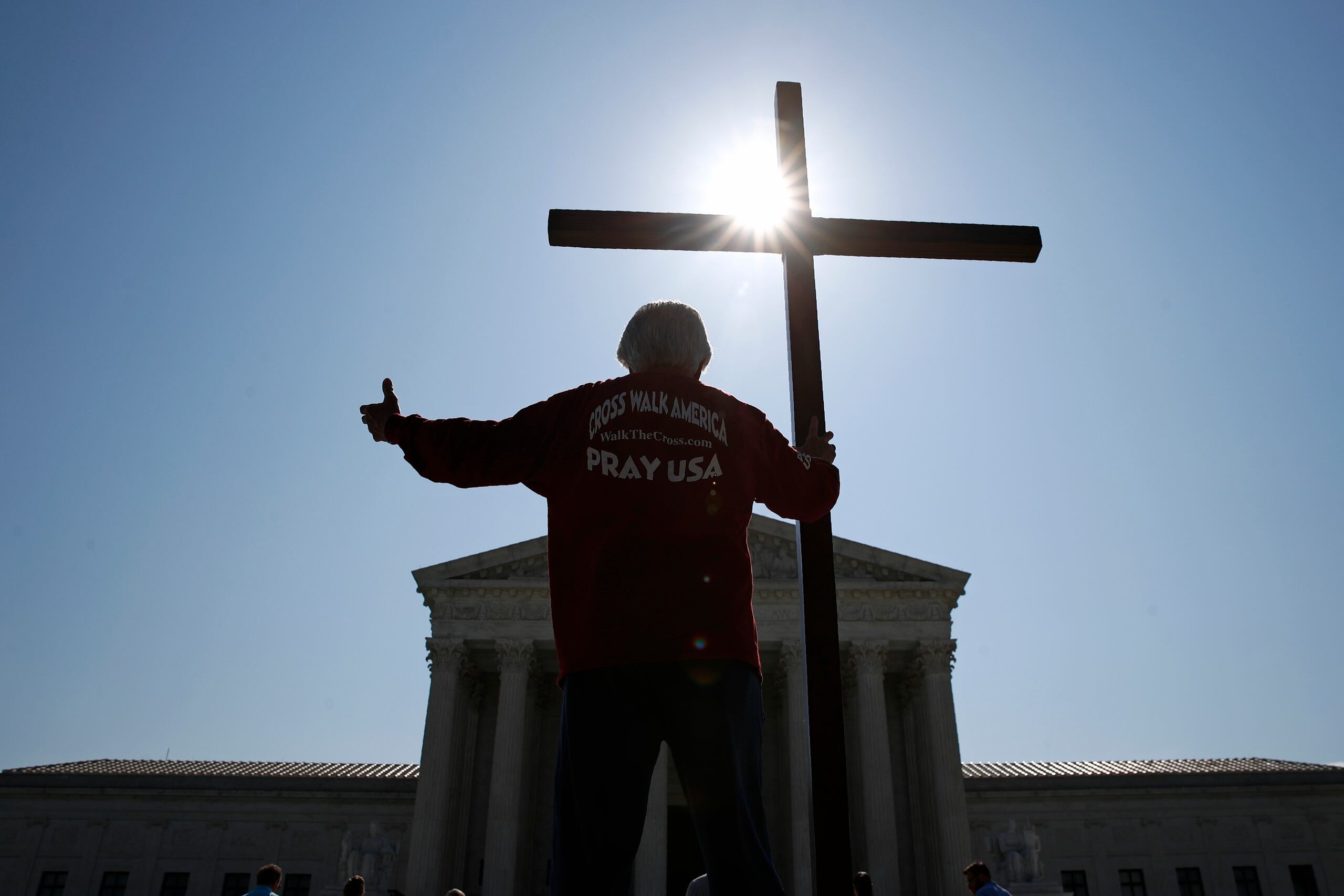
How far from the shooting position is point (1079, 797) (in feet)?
139

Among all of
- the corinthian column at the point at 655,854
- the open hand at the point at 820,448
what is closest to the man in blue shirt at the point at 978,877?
the open hand at the point at 820,448

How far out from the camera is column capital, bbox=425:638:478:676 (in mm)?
35250

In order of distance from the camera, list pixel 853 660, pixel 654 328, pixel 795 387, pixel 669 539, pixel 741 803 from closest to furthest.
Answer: pixel 741 803, pixel 669 539, pixel 654 328, pixel 795 387, pixel 853 660

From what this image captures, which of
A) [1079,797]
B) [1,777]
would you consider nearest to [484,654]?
[1,777]

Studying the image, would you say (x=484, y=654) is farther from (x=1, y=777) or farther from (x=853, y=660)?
(x=1, y=777)

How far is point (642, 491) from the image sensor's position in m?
2.90

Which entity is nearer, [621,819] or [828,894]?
[621,819]

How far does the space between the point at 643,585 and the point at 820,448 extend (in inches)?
40.1

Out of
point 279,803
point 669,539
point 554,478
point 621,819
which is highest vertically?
point 279,803

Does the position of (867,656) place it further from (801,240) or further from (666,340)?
(666,340)

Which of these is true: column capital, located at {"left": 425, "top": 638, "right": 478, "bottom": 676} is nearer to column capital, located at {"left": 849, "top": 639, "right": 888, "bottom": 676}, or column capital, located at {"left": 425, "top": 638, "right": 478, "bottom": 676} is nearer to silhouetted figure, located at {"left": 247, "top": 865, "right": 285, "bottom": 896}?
column capital, located at {"left": 849, "top": 639, "right": 888, "bottom": 676}

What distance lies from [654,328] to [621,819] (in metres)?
1.59

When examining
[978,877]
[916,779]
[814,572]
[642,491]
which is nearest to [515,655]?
[916,779]

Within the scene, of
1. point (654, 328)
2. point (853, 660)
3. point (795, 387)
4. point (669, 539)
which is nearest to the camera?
point (669, 539)
